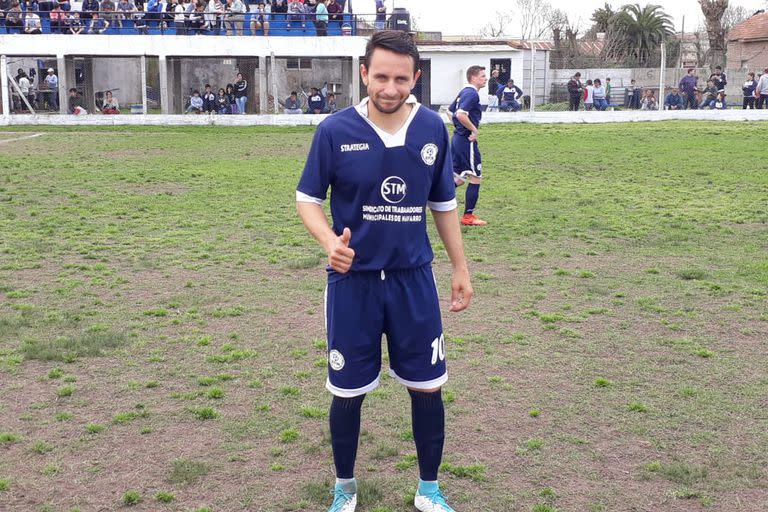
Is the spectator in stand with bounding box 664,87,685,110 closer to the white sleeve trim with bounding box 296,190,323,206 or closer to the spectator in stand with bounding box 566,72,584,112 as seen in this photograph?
the spectator in stand with bounding box 566,72,584,112

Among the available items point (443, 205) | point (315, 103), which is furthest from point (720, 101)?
point (443, 205)

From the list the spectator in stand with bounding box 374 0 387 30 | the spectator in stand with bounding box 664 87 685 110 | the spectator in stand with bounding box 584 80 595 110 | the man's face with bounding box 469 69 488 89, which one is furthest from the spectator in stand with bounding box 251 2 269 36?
the man's face with bounding box 469 69 488 89

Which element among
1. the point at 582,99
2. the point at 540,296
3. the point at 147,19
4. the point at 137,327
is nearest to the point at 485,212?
the point at 540,296

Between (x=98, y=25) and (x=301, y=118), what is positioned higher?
(x=98, y=25)

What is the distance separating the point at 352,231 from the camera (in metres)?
3.57

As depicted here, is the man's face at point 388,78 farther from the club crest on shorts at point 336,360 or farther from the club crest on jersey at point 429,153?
the club crest on shorts at point 336,360

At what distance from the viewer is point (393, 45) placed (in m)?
3.43

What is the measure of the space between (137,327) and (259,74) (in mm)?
25565

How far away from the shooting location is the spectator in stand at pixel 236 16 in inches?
1227

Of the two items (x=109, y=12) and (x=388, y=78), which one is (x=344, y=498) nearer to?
(x=388, y=78)

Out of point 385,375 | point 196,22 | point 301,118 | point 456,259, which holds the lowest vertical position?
point 385,375

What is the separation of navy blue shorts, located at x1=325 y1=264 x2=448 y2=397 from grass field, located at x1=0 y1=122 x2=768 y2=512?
2.18 ft

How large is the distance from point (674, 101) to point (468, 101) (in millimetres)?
21261

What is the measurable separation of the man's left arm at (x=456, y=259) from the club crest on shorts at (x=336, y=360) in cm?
52
